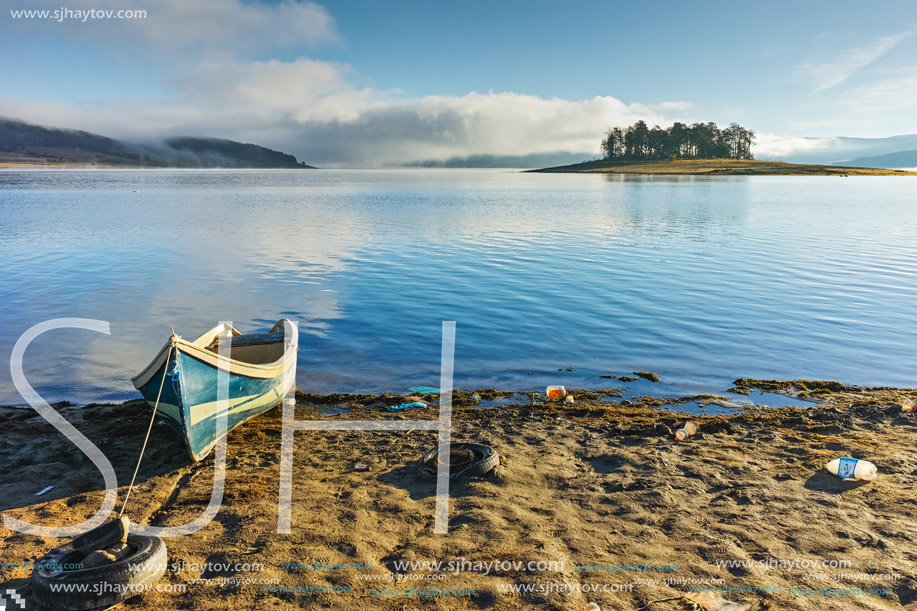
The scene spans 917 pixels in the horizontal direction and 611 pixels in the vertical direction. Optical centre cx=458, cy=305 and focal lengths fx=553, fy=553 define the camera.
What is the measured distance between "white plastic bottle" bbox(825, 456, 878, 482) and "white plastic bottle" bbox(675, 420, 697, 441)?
2.04m

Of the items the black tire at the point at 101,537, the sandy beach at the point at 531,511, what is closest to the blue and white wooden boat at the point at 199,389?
the sandy beach at the point at 531,511

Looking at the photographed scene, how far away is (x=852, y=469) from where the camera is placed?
7531 mm

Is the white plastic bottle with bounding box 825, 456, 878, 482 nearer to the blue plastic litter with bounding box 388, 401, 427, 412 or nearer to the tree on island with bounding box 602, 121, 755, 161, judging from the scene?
the blue plastic litter with bounding box 388, 401, 427, 412

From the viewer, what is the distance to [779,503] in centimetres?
705

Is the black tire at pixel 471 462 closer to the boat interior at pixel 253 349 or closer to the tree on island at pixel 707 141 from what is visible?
the boat interior at pixel 253 349

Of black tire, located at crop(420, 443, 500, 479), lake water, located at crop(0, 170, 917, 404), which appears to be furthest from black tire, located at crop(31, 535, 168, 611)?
lake water, located at crop(0, 170, 917, 404)

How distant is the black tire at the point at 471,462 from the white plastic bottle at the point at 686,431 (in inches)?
124

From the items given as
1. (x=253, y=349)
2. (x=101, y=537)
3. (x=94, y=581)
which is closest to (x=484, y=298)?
(x=253, y=349)

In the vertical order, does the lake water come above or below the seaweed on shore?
above

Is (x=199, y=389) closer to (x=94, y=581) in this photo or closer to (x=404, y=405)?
(x=94, y=581)

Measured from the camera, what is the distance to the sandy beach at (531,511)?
219 inches

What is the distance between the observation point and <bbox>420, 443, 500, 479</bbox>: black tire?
7.91 metres

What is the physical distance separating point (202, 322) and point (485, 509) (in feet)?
44.6

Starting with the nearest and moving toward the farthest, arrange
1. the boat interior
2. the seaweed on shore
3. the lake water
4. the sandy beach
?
the sandy beach < the seaweed on shore < the boat interior < the lake water
